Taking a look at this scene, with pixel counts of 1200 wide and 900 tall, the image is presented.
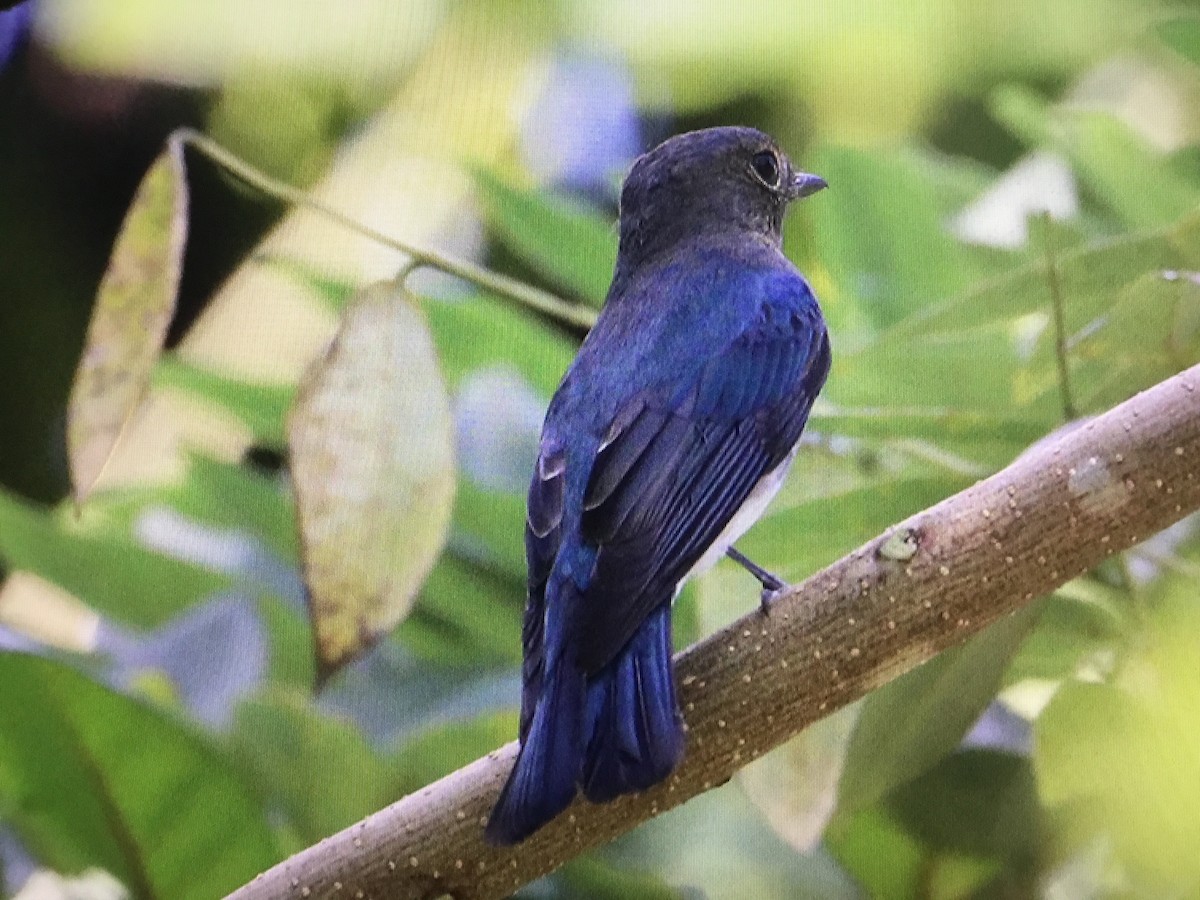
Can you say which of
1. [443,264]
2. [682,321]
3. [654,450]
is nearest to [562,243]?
[443,264]

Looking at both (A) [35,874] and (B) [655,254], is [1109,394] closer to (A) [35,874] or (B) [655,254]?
(B) [655,254]

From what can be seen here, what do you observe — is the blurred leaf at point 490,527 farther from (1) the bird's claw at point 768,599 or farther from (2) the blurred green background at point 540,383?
(1) the bird's claw at point 768,599

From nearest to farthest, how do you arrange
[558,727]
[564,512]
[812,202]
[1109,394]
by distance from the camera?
[558,727]
[564,512]
[1109,394]
[812,202]

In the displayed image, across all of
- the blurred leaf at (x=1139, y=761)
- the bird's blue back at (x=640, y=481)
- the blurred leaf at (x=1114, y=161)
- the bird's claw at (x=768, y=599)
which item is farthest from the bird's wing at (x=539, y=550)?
the blurred leaf at (x=1114, y=161)

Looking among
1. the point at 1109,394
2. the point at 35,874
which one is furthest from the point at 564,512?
the point at 35,874

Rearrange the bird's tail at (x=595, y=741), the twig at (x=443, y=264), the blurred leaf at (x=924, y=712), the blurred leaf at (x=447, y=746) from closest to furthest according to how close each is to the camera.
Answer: the bird's tail at (x=595, y=741) < the blurred leaf at (x=924, y=712) < the blurred leaf at (x=447, y=746) < the twig at (x=443, y=264)
